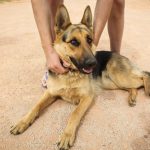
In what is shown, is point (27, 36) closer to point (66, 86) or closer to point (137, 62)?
point (137, 62)

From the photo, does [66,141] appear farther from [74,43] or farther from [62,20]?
[62,20]

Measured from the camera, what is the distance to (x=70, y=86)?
2.47 meters

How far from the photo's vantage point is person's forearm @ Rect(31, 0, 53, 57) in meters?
2.50

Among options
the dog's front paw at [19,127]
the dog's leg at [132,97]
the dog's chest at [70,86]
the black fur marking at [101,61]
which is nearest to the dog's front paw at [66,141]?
the dog's front paw at [19,127]

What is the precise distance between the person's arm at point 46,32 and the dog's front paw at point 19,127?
50cm

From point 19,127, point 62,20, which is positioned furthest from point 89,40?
point 19,127

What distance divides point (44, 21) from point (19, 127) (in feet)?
2.90

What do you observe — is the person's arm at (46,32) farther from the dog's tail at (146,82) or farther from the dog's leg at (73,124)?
the dog's tail at (146,82)

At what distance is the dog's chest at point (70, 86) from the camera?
248 centimetres

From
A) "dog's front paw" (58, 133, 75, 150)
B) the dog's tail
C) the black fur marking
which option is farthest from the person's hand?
the dog's tail

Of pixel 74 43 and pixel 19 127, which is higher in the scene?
pixel 74 43

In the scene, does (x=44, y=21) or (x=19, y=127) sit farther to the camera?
(x=44, y=21)

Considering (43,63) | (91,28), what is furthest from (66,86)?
(43,63)

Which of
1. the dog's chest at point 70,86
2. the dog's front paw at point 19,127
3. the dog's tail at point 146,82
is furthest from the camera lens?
the dog's tail at point 146,82
